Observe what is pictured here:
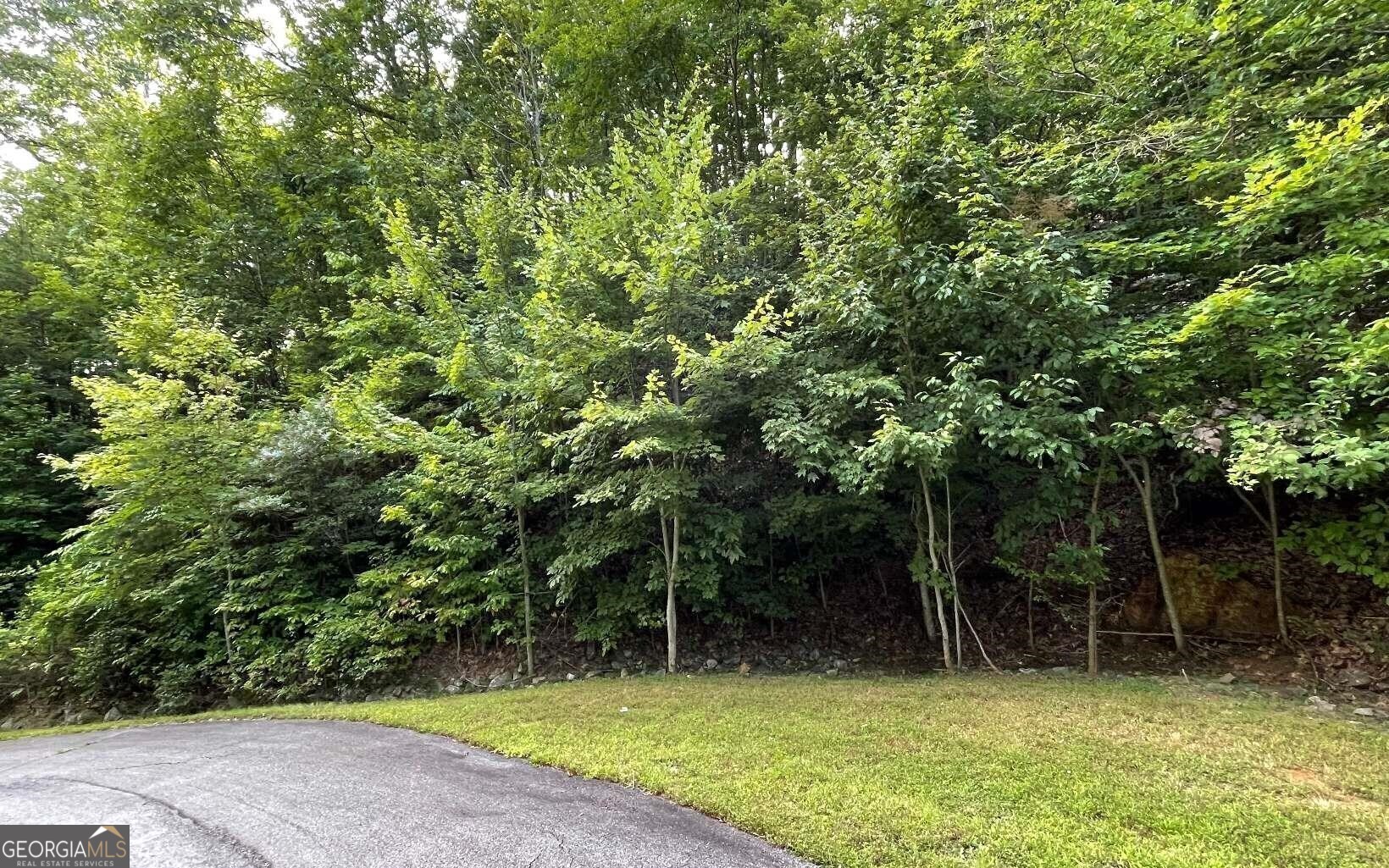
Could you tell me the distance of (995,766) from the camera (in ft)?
11.4

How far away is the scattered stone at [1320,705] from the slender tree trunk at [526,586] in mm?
8531

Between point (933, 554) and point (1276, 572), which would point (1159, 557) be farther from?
point (933, 554)

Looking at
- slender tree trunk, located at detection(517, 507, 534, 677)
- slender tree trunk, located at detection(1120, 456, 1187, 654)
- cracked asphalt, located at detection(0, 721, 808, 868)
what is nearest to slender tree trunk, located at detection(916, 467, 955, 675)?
slender tree trunk, located at detection(1120, 456, 1187, 654)

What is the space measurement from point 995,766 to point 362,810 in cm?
414

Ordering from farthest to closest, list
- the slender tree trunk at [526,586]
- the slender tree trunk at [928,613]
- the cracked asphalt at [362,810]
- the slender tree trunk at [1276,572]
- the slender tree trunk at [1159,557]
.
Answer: the slender tree trunk at [526,586] → the slender tree trunk at [928,613] → the slender tree trunk at [1159,557] → the slender tree trunk at [1276,572] → the cracked asphalt at [362,810]

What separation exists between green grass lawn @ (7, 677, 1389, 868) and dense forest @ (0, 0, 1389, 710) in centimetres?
173

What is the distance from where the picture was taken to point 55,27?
13656mm

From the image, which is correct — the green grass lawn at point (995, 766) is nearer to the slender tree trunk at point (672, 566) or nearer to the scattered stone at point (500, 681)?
the slender tree trunk at point (672, 566)

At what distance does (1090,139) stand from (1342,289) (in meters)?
2.58

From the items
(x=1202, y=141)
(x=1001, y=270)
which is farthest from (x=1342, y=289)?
(x=1001, y=270)

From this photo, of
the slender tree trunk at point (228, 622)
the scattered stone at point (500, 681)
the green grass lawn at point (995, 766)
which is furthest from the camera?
the slender tree trunk at point (228, 622)

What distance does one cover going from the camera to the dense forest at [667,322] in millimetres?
4844

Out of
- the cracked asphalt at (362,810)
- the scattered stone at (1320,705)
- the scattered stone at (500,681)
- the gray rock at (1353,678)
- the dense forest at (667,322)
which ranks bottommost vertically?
the scattered stone at (500,681)

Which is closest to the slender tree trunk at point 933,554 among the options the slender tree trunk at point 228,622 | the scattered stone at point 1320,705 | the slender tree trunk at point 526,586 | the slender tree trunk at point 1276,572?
the scattered stone at point 1320,705
